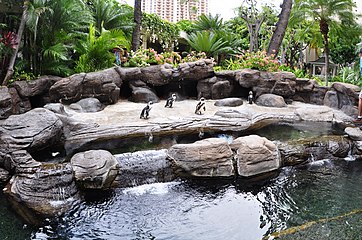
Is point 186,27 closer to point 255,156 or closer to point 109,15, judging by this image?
point 109,15

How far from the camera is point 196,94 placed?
41.1 ft

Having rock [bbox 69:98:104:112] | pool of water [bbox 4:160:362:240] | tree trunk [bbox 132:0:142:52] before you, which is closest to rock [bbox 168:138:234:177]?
pool of water [bbox 4:160:362:240]

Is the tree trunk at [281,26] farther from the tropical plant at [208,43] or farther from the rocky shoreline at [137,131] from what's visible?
the rocky shoreline at [137,131]

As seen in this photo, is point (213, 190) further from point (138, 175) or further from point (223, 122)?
point (223, 122)

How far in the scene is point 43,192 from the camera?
15.5ft

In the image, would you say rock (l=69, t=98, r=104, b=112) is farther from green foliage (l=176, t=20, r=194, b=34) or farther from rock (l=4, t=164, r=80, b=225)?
green foliage (l=176, t=20, r=194, b=34)

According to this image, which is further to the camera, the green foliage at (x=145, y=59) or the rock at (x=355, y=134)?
the green foliage at (x=145, y=59)

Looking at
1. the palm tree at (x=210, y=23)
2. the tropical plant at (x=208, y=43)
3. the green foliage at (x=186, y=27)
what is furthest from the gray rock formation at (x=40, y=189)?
the green foliage at (x=186, y=27)

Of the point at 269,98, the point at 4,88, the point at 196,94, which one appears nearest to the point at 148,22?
the point at 196,94

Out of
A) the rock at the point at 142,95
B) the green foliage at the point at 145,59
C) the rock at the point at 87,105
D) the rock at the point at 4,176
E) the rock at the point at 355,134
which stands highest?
the green foliage at the point at 145,59

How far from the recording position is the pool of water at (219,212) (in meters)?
3.93

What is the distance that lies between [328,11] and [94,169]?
12.9 m

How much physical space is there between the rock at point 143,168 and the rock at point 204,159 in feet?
0.72

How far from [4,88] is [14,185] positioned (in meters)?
3.83
